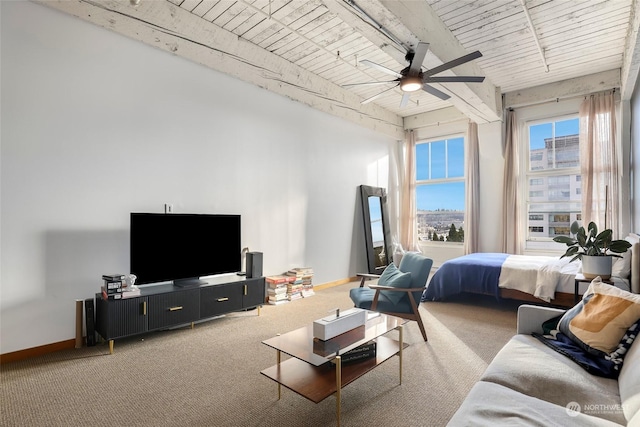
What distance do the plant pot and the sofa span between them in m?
1.89

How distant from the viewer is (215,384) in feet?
7.83

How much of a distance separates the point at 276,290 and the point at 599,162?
5.07 metres

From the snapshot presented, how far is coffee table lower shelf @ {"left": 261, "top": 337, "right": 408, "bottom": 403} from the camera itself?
1877 mm

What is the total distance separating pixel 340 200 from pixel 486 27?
10.4 ft

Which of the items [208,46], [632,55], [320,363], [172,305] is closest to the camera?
[320,363]

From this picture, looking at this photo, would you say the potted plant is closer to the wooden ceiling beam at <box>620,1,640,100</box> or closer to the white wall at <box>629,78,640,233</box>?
the white wall at <box>629,78,640,233</box>

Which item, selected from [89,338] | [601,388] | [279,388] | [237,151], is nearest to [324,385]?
[279,388]

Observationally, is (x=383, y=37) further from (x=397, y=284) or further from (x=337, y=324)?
(x=337, y=324)

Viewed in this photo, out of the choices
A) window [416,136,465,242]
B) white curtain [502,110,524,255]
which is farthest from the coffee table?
window [416,136,465,242]

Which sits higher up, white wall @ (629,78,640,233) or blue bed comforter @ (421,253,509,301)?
white wall @ (629,78,640,233)

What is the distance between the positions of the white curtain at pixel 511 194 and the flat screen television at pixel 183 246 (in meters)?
4.55

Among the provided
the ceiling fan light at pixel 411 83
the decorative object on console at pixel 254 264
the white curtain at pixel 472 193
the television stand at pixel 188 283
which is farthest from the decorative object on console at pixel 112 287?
the white curtain at pixel 472 193

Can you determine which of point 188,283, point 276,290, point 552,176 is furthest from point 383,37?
point 552,176

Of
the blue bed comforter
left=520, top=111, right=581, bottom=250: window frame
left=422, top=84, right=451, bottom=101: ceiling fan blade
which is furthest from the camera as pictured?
left=520, top=111, right=581, bottom=250: window frame
